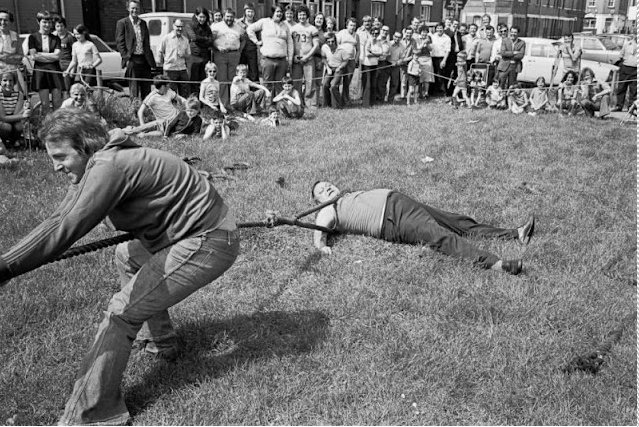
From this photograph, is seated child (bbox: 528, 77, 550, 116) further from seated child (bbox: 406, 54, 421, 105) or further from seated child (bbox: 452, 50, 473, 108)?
seated child (bbox: 406, 54, 421, 105)

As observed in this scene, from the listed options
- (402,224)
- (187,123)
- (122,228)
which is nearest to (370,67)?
(187,123)

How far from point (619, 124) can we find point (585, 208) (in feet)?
21.0

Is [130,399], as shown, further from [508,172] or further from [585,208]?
[508,172]

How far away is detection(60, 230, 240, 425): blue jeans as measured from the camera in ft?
10.3

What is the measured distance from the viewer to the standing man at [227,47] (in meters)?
12.7

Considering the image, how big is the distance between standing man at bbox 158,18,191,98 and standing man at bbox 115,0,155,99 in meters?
0.32

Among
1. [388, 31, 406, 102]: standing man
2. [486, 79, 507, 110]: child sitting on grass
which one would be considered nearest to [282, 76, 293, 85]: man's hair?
[388, 31, 406, 102]: standing man

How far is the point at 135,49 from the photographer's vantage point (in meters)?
11.7

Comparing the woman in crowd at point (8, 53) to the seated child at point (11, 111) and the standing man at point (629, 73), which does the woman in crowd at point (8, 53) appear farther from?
the standing man at point (629, 73)

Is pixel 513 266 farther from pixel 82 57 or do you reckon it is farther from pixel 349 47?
pixel 349 47

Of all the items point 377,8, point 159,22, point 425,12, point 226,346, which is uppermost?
point 377,8

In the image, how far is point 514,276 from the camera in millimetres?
4996

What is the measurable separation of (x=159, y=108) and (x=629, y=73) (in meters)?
10.4

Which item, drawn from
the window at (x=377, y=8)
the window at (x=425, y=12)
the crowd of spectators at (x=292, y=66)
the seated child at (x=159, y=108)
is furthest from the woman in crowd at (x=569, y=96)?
the window at (x=425, y=12)
